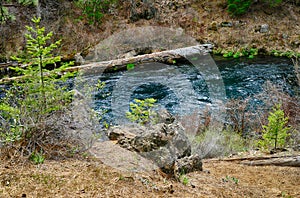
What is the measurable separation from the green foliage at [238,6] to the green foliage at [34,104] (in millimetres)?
16164

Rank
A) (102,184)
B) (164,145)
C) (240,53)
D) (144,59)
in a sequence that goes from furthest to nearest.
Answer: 1. (240,53)
2. (144,59)
3. (164,145)
4. (102,184)

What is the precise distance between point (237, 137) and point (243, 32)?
11.3 metres

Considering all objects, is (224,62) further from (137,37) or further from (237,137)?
(237,137)

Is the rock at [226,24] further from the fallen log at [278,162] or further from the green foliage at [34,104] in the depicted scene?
the green foliage at [34,104]

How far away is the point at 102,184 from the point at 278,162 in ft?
11.7

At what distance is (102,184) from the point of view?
2.97 metres

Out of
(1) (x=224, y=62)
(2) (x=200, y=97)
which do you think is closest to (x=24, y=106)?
(2) (x=200, y=97)

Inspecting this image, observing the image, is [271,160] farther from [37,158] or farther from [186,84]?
[186,84]

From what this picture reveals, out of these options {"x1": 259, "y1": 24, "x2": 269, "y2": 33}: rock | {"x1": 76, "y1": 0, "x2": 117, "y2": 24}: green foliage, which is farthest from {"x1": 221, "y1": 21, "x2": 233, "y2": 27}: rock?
{"x1": 76, "y1": 0, "x2": 117, "y2": 24}: green foliage

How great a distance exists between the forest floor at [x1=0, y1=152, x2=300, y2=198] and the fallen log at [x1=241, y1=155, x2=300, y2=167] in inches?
37.0

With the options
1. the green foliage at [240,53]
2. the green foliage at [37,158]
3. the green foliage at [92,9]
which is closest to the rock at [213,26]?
the green foliage at [240,53]

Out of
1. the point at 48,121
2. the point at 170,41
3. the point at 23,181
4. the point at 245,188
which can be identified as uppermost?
the point at 170,41

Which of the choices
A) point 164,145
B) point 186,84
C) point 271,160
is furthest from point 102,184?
point 186,84

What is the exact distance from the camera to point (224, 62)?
14641 millimetres
